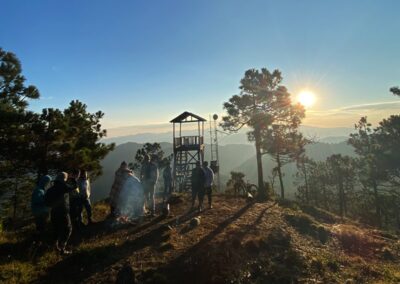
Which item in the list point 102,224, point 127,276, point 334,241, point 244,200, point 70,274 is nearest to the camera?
point 127,276

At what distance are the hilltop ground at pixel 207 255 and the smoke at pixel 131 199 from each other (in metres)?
0.66

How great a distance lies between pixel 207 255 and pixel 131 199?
4.69 metres

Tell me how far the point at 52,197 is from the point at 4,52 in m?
15.3

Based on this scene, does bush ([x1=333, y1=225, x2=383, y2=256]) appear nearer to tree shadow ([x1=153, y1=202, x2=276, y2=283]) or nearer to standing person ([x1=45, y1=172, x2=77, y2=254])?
tree shadow ([x1=153, y1=202, x2=276, y2=283])

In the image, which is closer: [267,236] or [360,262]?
[360,262]

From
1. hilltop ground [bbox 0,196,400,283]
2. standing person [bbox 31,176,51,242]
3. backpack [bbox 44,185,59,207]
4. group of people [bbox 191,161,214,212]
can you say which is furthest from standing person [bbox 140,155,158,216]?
backpack [bbox 44,185,59,207]

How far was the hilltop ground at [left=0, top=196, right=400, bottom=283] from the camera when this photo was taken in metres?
7.22

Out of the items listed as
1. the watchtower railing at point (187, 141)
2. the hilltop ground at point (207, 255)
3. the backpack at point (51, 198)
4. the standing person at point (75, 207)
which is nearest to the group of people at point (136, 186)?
the hilltop ground at point (207, 255)

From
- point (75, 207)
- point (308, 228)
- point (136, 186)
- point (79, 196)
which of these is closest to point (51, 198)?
point (79, 196)

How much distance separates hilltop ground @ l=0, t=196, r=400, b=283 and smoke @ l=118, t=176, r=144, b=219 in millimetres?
663

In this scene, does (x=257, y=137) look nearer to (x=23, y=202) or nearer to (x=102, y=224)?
(x=102, y=224)

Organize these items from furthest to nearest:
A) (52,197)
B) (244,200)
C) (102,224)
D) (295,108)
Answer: (295,108)
(244,200)
(102,224)
(52,197)

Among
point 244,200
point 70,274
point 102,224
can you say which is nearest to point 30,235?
point 102,224

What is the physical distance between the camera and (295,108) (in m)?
24.5
